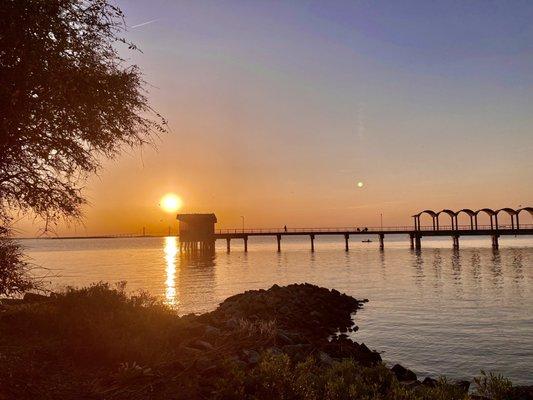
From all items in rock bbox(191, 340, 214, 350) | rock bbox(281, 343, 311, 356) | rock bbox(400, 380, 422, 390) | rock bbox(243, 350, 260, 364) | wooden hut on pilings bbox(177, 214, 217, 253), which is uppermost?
wooden hut on pilings bbox(177, 214, 217, 253)

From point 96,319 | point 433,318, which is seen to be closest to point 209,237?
point 433,318

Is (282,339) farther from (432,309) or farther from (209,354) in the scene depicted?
(432,309)

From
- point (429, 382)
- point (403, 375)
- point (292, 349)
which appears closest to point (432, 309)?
point (403, 375)

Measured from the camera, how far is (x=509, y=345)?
19.7 m

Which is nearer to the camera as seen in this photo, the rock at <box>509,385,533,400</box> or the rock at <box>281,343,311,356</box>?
the rock at <box>509,385,533,400</box>

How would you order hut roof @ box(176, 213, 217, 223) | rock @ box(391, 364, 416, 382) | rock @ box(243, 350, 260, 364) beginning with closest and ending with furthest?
rock @ box(243, 350, 260, 364), rock @ box(391, 364, 416, 382), hut roof @ box(176, 213, 217, 223)

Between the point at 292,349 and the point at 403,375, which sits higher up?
the point at 292,349

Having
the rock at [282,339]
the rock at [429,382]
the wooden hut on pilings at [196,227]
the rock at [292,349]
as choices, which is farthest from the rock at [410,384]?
the wooden hut on pilings at [196,227]

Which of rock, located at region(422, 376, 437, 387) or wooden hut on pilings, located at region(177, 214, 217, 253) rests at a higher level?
wooden hut on pilings, located at region(177, 214, 217, 253)

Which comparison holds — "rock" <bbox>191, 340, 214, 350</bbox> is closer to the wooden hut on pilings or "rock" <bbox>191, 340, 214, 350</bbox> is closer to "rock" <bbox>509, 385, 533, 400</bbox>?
"rock" <bbox>509, 385, 533, 400</bbox>

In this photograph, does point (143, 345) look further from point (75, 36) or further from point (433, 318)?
point (433, 318)

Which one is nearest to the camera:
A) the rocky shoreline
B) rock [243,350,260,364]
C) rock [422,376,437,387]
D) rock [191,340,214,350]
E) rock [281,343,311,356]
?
the rocky shoreline

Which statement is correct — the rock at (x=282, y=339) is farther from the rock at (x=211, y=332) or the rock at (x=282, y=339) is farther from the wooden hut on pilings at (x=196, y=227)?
the wooden hut on pilings at (x=196, y=227)

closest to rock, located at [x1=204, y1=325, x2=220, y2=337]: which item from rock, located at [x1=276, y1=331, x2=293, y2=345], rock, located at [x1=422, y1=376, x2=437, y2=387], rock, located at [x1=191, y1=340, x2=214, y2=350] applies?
rock, located at [x1=191, y1=340, x2=214, y2=350]
